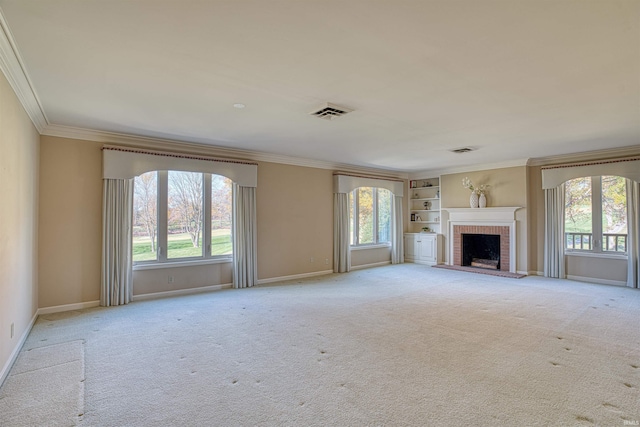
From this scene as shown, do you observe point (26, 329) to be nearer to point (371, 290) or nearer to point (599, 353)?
point (371, 290)

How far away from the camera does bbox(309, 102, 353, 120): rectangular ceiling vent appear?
3850 millimetres

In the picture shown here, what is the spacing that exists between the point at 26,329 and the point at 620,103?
721 centimetres

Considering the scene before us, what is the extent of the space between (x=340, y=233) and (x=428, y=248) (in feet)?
9.56

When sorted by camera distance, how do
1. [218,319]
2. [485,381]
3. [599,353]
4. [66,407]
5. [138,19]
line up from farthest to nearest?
[218,319]
[599,353]
[485,381]
[66,407]
[138,19]

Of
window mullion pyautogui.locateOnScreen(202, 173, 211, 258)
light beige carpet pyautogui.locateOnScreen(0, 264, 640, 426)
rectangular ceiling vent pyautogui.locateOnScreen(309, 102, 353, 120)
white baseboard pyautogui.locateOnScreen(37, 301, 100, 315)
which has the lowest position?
light beige carpet pyautogui.locateOnScreen(0, 264, 640, 426)

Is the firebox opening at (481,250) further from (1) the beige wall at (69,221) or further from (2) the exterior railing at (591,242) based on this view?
(1) the beige wall at (69,221)

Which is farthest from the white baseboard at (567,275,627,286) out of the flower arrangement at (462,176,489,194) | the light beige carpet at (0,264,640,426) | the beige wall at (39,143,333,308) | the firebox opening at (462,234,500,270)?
the beige wall at (39,143,333,308)

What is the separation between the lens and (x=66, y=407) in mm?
2447

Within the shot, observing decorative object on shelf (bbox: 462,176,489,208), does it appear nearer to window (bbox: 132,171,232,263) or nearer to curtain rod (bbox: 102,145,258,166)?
curtain rod (bbox: 102,145,258,166)

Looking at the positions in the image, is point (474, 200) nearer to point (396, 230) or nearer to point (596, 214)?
point (396, 230)

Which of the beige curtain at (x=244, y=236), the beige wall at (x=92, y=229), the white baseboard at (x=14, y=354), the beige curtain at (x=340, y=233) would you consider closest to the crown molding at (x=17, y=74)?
the beige wall at (x=92, y=229)

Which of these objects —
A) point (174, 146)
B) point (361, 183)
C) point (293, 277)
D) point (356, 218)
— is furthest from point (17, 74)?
A: point (356, 218)

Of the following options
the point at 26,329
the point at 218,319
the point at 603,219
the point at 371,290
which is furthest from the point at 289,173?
the point at 603,219

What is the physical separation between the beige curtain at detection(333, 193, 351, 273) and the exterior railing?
4.77 metres
